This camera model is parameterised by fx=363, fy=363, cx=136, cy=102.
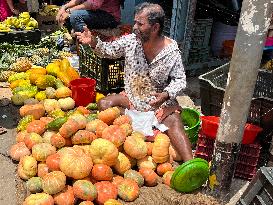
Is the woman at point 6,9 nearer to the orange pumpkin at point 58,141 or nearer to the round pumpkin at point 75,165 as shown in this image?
the orange pumpkin at point 58,141

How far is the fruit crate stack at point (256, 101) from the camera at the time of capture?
447 cm

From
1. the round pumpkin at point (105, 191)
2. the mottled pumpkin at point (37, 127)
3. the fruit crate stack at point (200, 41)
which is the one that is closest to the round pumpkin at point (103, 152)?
the round pumpkin at point (105, 191)

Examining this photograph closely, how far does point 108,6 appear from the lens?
23.1ft

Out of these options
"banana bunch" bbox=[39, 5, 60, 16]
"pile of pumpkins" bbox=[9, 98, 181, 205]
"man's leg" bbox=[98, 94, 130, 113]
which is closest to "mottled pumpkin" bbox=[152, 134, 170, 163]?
"pile of pumpkins" bbox=[9, 98, 181, 205]

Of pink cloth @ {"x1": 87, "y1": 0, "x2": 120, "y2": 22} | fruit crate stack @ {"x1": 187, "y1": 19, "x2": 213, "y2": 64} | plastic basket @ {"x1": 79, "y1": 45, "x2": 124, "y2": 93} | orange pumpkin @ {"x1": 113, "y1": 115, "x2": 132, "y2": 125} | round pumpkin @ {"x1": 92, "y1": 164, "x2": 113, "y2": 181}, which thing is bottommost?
round pumpkin @ {"x1": 92, "y1": 164, "x2": 113, "y2": 181}

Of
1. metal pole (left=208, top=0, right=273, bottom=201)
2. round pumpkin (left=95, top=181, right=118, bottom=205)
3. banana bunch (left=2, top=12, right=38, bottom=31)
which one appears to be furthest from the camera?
banana bunch (left=2, top=12, right=38, bottom=31)

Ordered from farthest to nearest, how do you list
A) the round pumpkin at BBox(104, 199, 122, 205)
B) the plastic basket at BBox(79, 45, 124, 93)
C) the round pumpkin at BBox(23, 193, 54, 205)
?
the plastic basket at BBox(79, 45, 124, 93) < the round pumpkin at BBox(104, 199, 122, 205) < the round pumpkin at BBox(23, 193, 54, 205)

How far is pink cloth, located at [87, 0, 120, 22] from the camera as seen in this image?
685 centimetres

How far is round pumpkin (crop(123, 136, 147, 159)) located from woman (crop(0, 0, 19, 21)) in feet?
19.4

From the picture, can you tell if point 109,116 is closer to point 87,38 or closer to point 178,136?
point 178,136

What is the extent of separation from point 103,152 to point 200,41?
4.06m

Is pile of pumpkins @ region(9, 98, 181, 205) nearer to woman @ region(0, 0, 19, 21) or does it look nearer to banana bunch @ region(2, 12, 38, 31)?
banana bunch @ region(2, 12, 38, 31)

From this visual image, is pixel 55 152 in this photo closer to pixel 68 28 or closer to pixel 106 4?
pixel 106 4

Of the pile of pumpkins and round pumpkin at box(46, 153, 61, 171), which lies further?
round pumpkin at box(46, 153, 61, 171)
